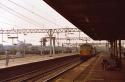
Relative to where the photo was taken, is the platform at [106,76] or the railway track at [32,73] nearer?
the platform at [106,76]

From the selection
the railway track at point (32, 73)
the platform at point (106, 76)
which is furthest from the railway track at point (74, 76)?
the railway track at point (32, 73)

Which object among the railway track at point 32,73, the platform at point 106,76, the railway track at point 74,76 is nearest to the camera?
the platform at point 106,76

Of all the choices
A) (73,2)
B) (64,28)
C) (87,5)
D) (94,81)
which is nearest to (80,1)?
(73,2)

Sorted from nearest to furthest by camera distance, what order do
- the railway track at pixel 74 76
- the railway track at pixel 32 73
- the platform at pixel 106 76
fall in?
the platform at pixel 106 76 → the railway track at pixel 74 76 → the railway track at pixel 32 73

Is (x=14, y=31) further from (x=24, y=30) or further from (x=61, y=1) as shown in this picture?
(x=61, y=1)

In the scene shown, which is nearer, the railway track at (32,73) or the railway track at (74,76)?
the railway track at (74,76)

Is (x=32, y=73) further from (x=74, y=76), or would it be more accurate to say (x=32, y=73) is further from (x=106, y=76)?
(x=106, y=76)

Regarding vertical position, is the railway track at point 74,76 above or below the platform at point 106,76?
below

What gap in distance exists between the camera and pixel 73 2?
14258 millimetres

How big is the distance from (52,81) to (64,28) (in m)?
55.8

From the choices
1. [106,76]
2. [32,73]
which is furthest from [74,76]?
[32,73]

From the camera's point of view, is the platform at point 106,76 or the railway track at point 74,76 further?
the railway track at point 74,76

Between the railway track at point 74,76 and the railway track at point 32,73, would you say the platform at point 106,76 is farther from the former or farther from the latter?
the railway track at point 32,73

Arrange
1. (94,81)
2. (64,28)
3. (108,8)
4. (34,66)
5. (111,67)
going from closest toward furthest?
(108,8), (94,81), (111,67), (34,66), (64,28)
